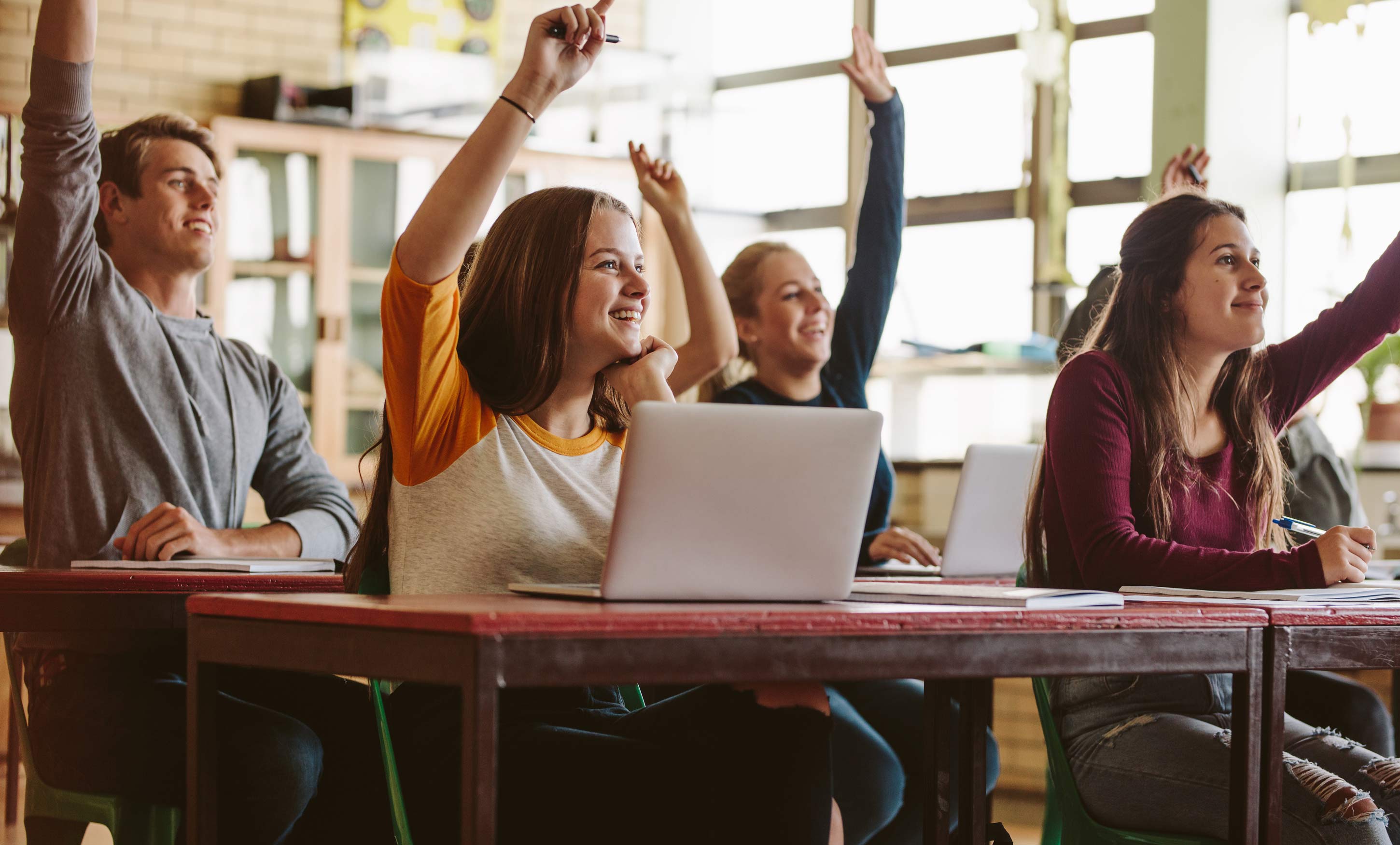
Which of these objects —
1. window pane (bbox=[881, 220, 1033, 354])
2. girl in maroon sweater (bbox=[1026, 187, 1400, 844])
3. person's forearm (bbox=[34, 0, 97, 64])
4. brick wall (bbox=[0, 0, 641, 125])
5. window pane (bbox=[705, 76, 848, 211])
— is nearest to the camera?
girl in maroon sweater (bbox=[1026, 187, 1400, 844])

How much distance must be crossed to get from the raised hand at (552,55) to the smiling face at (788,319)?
1361 millimetres

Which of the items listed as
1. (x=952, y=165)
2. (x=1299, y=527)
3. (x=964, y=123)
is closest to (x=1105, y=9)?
(x=964, y=123)

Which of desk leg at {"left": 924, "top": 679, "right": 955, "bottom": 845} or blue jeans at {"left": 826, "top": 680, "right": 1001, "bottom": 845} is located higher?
desk leg at {"left": 924, "top": 679, "right": 955, "bottom": 845}

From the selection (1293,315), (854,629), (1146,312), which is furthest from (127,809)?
(1293,315)

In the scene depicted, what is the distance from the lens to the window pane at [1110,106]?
16.8 ft

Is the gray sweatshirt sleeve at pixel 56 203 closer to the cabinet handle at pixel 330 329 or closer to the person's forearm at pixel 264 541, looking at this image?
the person's forearm at pixel 264 541

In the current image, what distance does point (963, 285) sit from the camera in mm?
5602

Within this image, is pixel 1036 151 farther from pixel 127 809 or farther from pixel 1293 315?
pixel 127 809

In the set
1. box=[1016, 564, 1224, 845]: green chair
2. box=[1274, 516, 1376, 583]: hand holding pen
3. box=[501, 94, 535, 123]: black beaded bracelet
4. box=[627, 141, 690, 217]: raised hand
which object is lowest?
box=[1016, 564, 1224, 845]: green chair

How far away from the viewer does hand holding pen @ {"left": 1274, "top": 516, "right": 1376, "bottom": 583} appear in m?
1.71

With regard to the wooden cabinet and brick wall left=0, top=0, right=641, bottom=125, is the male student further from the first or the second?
brick wall left=0, top=0, right=641, bottom=125

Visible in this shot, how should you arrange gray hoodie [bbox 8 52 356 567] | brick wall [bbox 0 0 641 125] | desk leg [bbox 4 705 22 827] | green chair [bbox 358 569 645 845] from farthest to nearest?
brick wall [bbox 0 0 641 125]
desk leg [bbox 4 705 22 827]
gray hoodie [bbox 8 52 356 567]
green chair [bbox 358 569 645 845]

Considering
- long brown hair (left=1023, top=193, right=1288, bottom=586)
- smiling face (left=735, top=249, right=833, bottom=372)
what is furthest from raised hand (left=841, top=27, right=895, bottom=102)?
long brown hair (left=1023, top=193, right=1288, bottom=586)

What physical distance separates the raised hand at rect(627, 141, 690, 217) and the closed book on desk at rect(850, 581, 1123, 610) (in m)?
1.07
